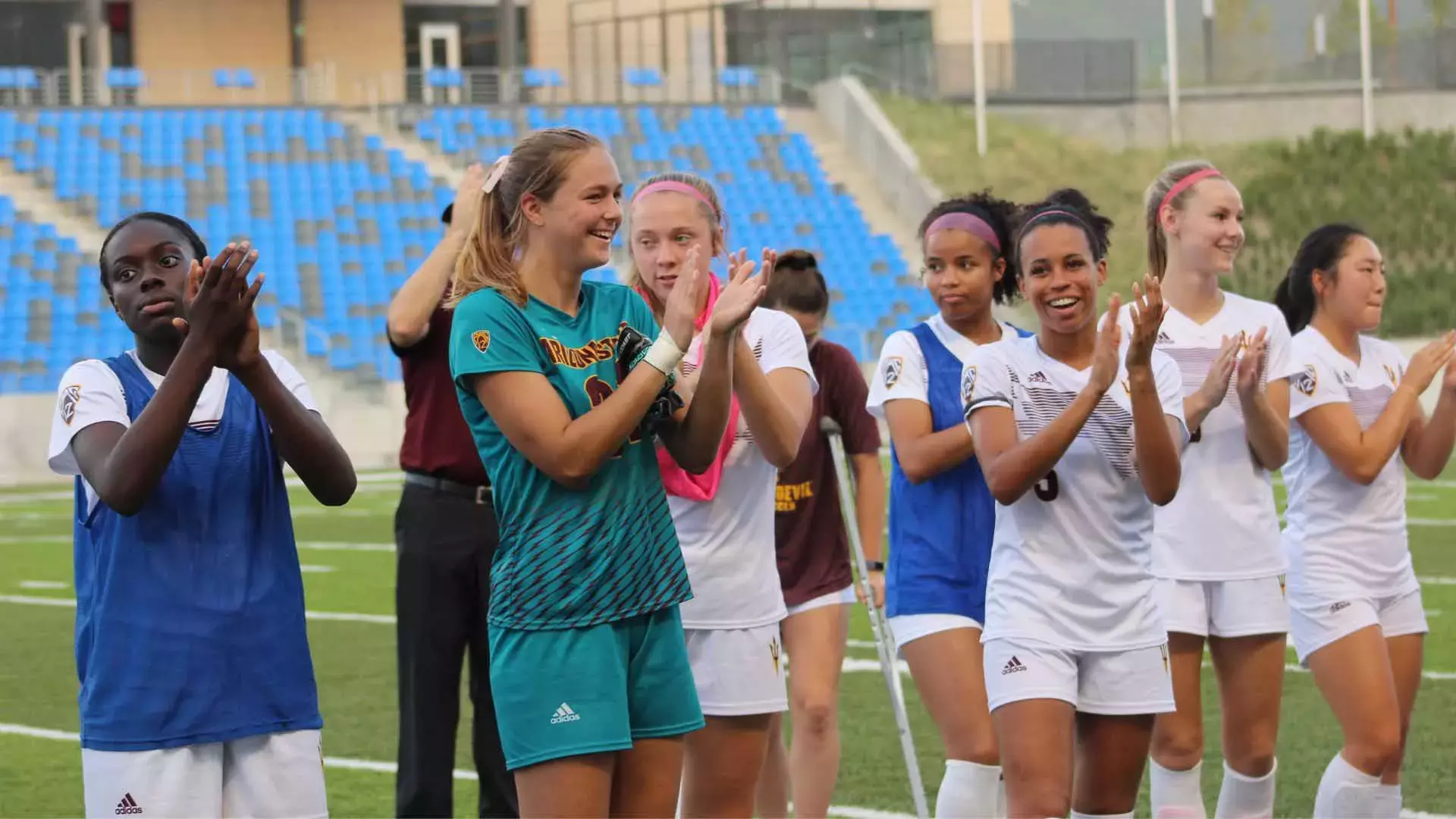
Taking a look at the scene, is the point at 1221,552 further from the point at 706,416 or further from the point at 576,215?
the point at 576,215

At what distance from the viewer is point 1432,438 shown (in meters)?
6.36

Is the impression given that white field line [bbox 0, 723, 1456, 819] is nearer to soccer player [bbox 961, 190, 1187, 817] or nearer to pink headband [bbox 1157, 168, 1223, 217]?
soccer player [bbox 961, 190, 1187, 817]

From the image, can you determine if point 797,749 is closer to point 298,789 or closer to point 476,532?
point 476,532

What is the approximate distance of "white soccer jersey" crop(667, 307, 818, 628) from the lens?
17.4ft

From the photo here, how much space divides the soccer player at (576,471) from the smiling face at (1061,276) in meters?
1.14

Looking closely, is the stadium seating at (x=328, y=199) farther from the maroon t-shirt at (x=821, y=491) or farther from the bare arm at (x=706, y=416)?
the bare arm at (x=706, y=416)

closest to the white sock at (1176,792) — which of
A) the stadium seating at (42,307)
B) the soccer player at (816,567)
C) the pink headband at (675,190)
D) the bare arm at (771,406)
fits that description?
the soccer player at (816,567)

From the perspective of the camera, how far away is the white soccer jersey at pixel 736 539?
209 inches

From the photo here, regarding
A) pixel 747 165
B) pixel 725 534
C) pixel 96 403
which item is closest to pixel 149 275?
pixel 96 403

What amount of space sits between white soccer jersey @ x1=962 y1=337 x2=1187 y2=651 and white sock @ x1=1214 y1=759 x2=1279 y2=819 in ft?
3.65

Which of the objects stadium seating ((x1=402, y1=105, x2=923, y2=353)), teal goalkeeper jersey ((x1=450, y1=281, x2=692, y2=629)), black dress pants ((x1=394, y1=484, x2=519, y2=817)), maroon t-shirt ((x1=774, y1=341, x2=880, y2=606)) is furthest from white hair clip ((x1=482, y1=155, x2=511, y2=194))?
stadium seating ((x1=402, y1=105, x2=923, y2=353))

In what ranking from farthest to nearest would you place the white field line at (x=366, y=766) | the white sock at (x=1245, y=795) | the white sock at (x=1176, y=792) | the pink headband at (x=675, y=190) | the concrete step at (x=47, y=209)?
the concrete step at (x=47, y=209) < the white field line at (x=366, y=766) < the white sock at (x=1245, y=795) < the white sock at (x=1176, y=792) < the pink headband at (x=675, y=190)

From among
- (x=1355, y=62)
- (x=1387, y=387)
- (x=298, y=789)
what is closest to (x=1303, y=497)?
(x=1387, y=387)

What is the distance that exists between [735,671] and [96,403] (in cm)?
188
